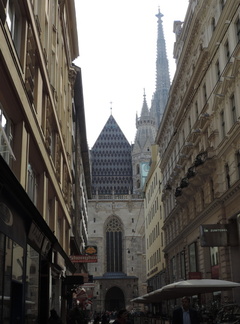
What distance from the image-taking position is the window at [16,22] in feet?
45.1

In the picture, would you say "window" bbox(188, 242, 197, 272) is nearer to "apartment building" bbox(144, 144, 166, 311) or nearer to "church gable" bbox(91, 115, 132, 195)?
"apartment building" bbox(144, 144, 166, 311)

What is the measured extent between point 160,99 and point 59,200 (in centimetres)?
14191

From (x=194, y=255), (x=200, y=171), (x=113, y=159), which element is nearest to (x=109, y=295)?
(x=113, y=159)

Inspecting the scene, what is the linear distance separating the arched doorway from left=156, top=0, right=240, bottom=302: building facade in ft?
188

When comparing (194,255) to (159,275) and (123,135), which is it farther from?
(123,135)

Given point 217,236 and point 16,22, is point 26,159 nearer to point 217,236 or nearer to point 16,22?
point 16,22

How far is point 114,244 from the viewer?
99.8m

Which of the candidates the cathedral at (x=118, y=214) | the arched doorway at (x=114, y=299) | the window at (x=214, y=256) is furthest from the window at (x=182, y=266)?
the arched doorway at (x=114, y=299)

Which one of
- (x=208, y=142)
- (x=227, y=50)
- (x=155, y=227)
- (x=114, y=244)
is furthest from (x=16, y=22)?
(x=114, y=244)

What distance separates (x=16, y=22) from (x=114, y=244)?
88.0 meters

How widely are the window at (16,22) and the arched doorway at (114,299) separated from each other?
86.3 metres

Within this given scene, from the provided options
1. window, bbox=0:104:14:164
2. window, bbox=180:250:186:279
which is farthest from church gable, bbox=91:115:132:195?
window, bbox=0:104:14:164

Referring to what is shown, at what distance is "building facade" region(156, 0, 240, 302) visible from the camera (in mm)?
24844

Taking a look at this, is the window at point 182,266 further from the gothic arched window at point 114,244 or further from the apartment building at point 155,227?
the gothic arched window at point 114,244
